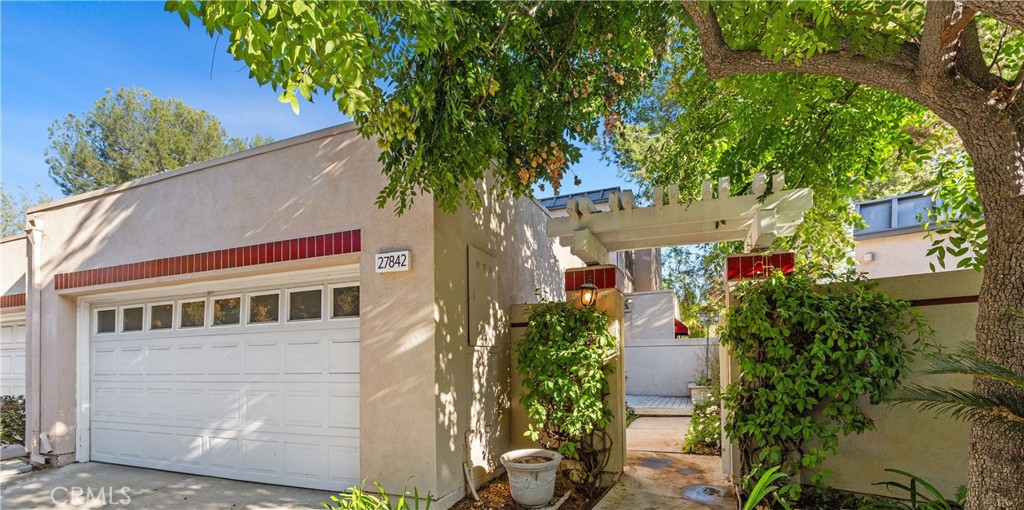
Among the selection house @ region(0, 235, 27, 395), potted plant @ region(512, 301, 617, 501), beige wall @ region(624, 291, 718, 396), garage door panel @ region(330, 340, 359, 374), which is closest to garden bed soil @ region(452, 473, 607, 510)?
potted plant @ region(512, 301, 617, 501)

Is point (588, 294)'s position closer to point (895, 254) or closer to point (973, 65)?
point (973, 65)

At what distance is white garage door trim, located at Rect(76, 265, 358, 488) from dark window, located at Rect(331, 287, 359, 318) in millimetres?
80

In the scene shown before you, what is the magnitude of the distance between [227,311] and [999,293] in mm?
7484

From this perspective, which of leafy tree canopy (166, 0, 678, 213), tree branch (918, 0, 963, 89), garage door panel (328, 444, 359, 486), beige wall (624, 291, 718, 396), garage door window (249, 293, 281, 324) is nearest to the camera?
leafy tree canopy (166, 0, 678, 213)

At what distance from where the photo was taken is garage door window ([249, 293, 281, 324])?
638 cm

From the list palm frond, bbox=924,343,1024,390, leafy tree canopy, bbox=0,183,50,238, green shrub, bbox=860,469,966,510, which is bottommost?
green shrub, bbox=860,469,966,510

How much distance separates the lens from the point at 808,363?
451 cm

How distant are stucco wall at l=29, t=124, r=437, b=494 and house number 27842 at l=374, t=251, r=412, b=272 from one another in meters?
0.09

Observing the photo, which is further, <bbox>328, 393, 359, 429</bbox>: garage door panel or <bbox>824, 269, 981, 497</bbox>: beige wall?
<bbox>328, 393, 359, 429</bbox>: garage door panel

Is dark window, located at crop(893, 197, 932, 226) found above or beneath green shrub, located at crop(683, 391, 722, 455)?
above

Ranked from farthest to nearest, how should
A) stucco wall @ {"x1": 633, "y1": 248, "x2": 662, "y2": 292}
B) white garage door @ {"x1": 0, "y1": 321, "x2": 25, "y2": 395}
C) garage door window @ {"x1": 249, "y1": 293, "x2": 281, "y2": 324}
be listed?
stucco wall @ {"x1": 633, "y1": 248, "x2": 662, "y2": 292} < white garage door @ {"x1": 0, "y1": 321, "x2": 25, "y2": 395} < garage door window @ {"x1": 249, "y1": 293, "x2": 281, "y2": 324}

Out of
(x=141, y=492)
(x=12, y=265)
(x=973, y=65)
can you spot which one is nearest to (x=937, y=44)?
(x=973, y=65)

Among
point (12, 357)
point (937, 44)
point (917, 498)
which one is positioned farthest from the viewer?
point (12, 357)

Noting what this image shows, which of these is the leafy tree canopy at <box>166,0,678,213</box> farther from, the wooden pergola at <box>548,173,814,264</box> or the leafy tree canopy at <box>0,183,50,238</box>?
the leafy tree canopy at <box>0,183,50,238</box>
